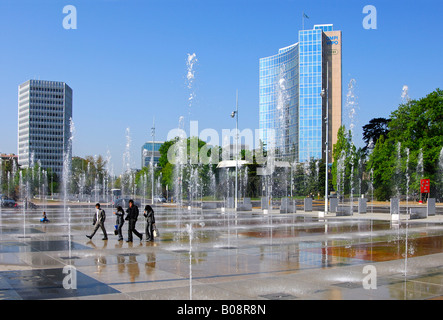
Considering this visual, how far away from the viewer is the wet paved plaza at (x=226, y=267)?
8.23 metres

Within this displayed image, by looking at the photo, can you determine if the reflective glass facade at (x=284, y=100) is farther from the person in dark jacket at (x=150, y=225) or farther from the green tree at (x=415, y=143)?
the person in dark jacket at (x=150, y=225)

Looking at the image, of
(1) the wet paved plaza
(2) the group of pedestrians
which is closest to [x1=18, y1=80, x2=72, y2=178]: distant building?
(2) the group of pedestrians

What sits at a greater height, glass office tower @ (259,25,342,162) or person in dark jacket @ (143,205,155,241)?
glass office tower @ (259,25,342,162)

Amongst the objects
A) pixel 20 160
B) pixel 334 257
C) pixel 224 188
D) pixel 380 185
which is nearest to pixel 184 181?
pixel 224 188

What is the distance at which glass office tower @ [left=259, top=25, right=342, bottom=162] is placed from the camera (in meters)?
103

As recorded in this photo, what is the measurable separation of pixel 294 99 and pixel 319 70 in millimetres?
9027

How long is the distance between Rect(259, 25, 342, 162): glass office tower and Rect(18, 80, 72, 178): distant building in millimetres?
96002

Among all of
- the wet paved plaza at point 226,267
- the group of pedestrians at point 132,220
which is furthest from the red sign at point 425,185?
the group of pedestrians at point 132,220

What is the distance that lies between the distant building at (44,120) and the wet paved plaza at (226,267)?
173 m

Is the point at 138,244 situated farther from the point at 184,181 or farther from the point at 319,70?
the point at 319,70

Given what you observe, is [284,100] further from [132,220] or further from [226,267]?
[226,267]

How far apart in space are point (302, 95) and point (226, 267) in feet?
314

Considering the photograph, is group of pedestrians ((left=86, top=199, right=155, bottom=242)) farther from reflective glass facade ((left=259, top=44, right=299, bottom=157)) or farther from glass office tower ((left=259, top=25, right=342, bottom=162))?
reflective glass facade ((left=259, top=44, right=299, bottom=157))

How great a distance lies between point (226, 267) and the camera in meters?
11.1
